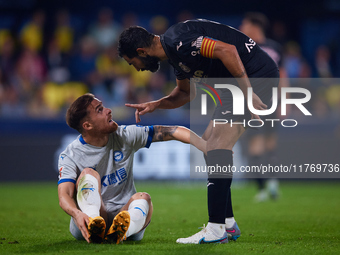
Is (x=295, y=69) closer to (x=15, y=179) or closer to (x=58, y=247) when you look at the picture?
(x=15, y=179)

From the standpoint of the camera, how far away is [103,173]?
4.01 meters

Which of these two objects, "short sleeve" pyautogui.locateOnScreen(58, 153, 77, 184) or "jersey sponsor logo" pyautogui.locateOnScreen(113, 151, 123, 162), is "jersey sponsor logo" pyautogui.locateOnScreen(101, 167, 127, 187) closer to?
"jersey sponsor logo" pyautogui.locateOnScreen(113, 151, 123, 162)

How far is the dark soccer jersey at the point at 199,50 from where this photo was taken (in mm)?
3781

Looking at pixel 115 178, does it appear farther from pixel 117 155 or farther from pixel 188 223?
pixel 188 223

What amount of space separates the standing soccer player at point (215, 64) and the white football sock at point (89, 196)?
2.70 ft

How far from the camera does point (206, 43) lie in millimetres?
3719

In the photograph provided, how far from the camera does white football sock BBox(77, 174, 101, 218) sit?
11.8 feet

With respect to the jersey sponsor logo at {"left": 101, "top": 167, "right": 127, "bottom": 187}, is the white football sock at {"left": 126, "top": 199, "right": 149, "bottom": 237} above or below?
below

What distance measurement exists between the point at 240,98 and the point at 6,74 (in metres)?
9.53

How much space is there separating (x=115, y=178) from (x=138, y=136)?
404mm

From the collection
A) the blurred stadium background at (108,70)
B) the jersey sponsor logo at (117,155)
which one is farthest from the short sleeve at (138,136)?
the blurred stadium background at (108,70)

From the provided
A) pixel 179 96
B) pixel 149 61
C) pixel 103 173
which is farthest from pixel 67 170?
pixel 179 96

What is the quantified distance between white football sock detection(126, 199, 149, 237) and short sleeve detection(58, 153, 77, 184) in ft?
1.70

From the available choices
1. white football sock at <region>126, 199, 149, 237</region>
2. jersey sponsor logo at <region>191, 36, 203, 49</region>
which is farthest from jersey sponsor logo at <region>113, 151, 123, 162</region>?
jersey sponsor logo at <region>191, 36, 203, 49</region>
